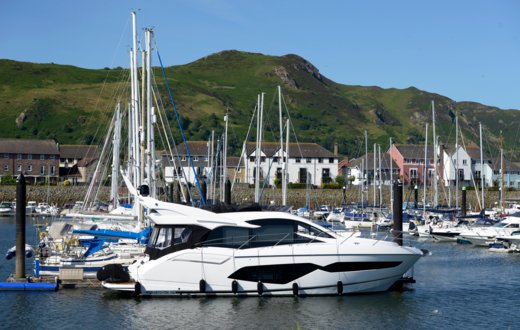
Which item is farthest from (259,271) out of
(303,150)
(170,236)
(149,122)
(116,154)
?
(303,150)

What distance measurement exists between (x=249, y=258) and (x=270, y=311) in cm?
241

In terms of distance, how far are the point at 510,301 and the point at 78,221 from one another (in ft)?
90.5

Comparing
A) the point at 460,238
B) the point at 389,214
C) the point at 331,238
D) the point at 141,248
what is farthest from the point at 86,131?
the point at 331,238

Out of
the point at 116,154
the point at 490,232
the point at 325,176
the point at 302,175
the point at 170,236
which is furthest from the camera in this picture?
the point at 325,176

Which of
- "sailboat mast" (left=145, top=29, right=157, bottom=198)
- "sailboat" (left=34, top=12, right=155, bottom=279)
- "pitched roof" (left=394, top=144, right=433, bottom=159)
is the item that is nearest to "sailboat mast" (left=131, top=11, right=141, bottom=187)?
"sailboat" (left=34, top=12, right=155, bottom=279)

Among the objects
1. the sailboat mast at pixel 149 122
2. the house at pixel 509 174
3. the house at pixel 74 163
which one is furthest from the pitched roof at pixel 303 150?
the sailboat mast at pixel 149 122

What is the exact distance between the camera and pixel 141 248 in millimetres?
40531

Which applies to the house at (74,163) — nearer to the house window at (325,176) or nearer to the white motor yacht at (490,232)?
the house window at (325,176)

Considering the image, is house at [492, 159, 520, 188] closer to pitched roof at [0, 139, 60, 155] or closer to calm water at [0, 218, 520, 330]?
pitched roof at [0, 139, 60, 155]

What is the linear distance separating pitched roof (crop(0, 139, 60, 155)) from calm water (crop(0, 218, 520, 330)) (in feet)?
330

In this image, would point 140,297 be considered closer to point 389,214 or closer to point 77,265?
point 77,265

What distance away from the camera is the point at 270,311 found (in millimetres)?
29609

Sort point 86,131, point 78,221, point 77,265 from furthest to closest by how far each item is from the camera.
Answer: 1. point 86,131
2. point 78,221
3. point 77,265

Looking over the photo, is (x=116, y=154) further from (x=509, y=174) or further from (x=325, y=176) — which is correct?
(x=509, y=174)
